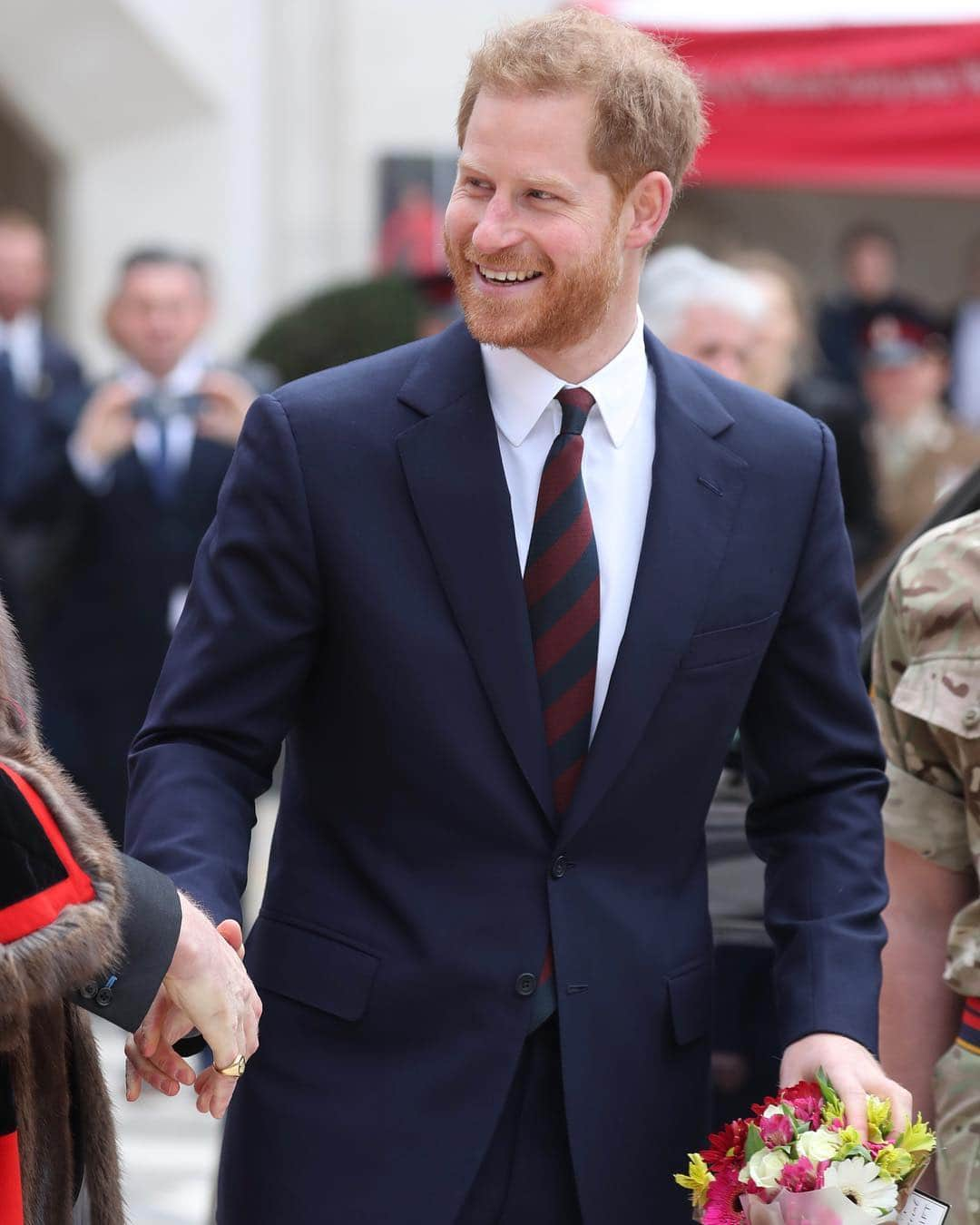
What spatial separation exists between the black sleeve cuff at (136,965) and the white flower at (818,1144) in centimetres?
70

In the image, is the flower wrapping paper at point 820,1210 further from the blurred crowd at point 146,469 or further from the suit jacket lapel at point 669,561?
the blurred crowd at point 146,469

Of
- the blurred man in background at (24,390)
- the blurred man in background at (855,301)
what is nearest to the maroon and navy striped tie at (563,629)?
the blurred man in background at (24,390)

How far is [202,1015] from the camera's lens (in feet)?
8.28

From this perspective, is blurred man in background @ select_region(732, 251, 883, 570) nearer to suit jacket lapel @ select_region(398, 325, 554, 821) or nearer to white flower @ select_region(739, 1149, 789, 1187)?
suit jacket lapel @ select_region(398, 325, 554, 821)

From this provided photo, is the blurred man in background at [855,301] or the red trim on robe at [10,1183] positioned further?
the blurred man in background at [855,301]

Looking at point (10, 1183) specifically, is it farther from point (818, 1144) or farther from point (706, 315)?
point (706, 315)

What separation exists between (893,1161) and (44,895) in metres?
0.94

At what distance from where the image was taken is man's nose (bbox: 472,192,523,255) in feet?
9.14

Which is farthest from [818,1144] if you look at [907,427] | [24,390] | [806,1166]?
[907,427]

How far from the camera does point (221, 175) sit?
12.4 meters

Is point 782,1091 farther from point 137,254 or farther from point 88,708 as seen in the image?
point 137,254

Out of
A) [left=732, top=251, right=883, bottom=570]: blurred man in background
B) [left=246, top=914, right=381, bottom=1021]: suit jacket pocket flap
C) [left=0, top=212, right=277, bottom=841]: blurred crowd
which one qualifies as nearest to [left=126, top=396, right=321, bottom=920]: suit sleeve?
[left=246, top=914, right=381, bottom=1021]: suit jacket pocket flap

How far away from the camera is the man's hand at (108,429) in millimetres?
6820

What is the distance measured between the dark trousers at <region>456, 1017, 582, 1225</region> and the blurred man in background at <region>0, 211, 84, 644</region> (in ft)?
11.0
